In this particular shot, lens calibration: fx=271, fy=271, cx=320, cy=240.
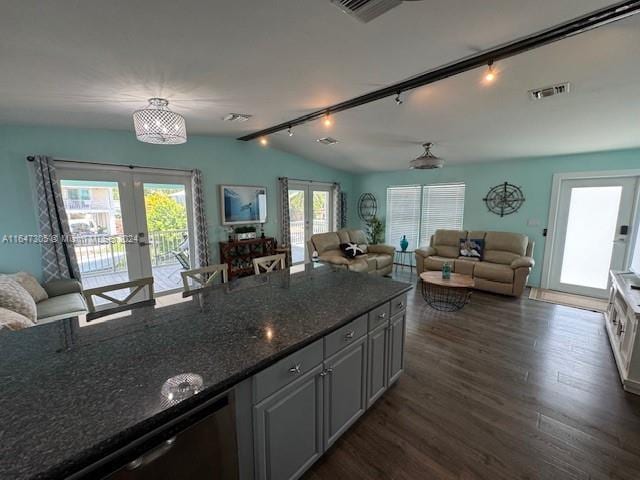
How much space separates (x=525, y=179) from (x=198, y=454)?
19.0 feet

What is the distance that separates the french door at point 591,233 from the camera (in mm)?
3924

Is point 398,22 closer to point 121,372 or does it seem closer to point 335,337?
point 335,337

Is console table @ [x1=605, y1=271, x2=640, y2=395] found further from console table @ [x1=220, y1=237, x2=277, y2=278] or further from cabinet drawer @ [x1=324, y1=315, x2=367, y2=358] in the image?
console table @ [x1=220, y1=237, x2=277, y2=278]

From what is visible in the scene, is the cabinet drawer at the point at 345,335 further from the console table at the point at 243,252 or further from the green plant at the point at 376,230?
the green plant at the point at 376,230

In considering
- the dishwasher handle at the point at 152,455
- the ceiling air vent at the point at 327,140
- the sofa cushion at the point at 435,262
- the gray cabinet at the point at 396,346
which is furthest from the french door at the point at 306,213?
the dishwasher handle at the point at 152,455

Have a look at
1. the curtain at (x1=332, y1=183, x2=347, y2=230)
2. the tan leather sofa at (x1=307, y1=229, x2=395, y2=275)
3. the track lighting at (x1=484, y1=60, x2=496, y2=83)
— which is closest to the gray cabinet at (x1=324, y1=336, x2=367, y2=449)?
the track lighting at (x1=484, y1=60, x2=496, y2=83)

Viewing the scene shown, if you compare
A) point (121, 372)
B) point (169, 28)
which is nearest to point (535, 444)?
point (121, 372)

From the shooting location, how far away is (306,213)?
6379mm

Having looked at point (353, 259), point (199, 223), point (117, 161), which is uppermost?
point (117, 161)

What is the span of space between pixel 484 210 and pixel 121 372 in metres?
5.87

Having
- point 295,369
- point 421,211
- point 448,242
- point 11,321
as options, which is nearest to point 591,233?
point 448,242

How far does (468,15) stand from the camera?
1.62 metres

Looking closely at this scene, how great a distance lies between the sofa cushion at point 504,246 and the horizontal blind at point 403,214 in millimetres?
1598

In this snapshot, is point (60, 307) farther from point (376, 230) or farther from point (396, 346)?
point (376, 230)
